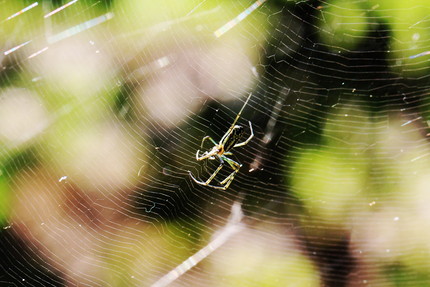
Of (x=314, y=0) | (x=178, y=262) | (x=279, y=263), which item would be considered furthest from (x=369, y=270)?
(x=314, y=0)

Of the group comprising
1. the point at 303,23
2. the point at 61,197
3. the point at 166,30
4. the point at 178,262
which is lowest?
the point at 178,262

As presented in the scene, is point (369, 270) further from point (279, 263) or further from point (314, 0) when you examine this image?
point (314, 0)

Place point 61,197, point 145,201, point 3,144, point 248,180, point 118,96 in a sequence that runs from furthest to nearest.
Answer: point 248,180, point 145,201, point 61,197, point 118,96, point 3,144

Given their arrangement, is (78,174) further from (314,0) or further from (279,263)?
(314,0)

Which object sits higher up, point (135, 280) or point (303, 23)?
point (303, 23)

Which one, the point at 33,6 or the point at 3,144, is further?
the point at 3,144

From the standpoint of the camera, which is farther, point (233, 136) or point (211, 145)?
point (211, 145)

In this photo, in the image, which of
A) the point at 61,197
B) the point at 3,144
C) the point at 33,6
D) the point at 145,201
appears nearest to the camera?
the point at 33,6
